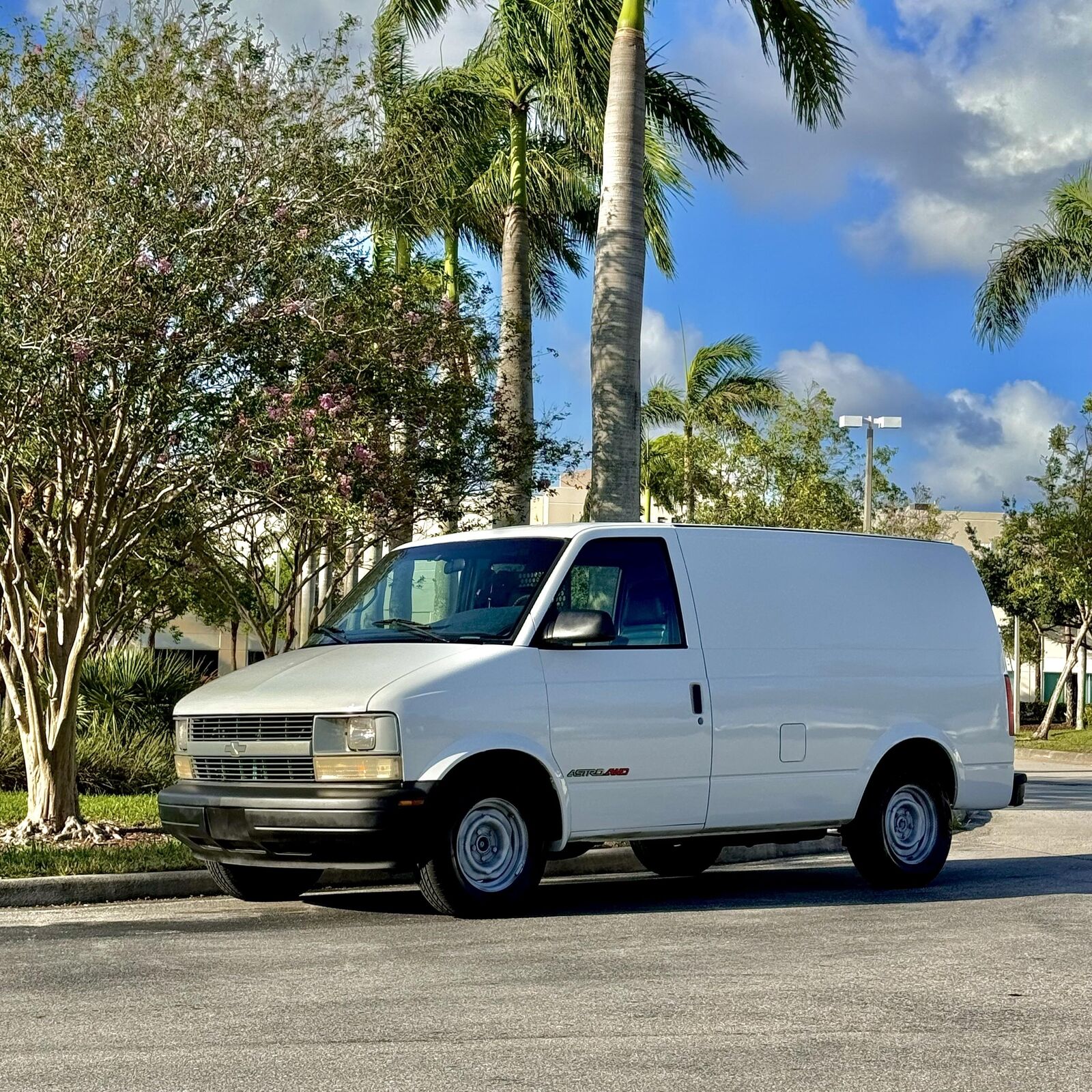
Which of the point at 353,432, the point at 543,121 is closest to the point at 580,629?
the point at 353,432

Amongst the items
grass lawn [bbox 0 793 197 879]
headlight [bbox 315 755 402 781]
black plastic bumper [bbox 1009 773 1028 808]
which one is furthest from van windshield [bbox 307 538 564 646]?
black plastic bumper [bbox 1009 773 1028 808]

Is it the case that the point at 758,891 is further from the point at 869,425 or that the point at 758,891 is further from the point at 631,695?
the point at 869,425

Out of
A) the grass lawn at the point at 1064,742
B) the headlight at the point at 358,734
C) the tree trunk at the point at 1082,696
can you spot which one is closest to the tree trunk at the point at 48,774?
the headlight at the point at 358,734

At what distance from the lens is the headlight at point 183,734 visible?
984 cm

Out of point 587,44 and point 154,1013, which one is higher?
point 587,44

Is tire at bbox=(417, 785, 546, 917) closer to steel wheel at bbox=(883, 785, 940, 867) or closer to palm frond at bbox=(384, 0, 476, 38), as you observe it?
steel wheel at bbox=(883, 785, 940, 867)

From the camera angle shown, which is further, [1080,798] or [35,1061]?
[1080,798]

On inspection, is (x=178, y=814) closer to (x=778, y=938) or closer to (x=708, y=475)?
(x=778, y=938)

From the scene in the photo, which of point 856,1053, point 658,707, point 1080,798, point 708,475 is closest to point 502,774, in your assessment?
point 658,707

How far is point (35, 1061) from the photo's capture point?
18.7 feet

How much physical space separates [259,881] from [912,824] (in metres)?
4.22

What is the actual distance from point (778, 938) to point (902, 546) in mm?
3723

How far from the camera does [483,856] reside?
9258mm

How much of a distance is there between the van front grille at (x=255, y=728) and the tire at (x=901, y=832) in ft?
12.4
